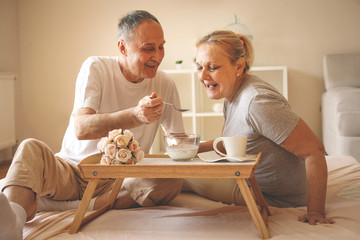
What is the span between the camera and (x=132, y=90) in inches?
76.2

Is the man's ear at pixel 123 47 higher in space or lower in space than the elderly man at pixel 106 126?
higher

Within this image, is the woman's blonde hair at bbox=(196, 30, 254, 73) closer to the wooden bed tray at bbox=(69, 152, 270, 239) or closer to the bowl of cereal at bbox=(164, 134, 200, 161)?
the bowl of cereal at bbox=(164, 134, 200, 161)

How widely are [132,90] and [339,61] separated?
8.64 feet

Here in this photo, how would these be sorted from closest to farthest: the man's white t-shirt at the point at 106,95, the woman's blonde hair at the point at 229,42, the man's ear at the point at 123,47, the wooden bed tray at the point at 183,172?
1. the wooden bed tray at the point at 183,172
2. the woman's blonde hair at the point at 229,42
3. the man's white t-shirt at the point at 106,95
4. the man's ear at the point at 123,47

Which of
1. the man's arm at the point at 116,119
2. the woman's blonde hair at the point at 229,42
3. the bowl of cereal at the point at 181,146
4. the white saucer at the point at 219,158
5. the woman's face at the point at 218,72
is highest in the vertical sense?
the woman's blonde hair at the point at 229,42

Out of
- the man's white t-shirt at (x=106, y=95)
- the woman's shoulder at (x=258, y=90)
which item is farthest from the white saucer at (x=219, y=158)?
the man's white t-shirt at (x=106, y=95)

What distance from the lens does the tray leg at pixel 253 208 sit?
1.24 meters

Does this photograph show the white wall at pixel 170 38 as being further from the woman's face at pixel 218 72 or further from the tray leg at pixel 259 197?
the tray leg at pixel 259 197

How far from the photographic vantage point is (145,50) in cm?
187

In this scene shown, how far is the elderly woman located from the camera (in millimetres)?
1369

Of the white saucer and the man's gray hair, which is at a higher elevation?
the man's gray hair

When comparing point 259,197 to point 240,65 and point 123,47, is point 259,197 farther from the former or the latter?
point 123,47

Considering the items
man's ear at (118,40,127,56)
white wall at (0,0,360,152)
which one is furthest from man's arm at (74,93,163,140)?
white wall at (0,0,360,152)

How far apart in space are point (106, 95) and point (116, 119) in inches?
12.6
